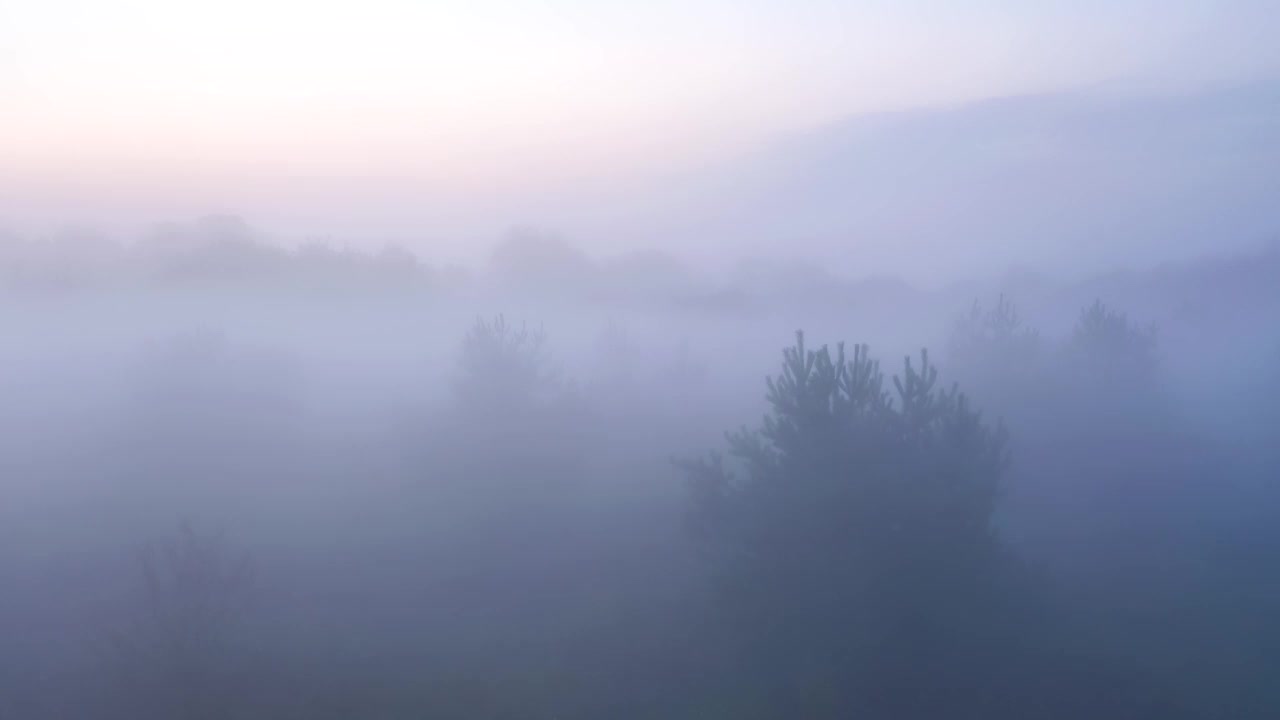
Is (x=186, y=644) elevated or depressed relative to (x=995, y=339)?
depressed

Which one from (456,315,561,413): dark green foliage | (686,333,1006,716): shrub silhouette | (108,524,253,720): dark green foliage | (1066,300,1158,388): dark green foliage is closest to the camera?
(686,333,1006,716): shrub silhouette

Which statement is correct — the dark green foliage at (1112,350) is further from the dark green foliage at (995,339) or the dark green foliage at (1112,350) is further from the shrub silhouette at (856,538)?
the shrub silhouette at (856,538)

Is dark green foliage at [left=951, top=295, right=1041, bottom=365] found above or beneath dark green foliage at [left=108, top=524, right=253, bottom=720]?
above

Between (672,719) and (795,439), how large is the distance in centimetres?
484

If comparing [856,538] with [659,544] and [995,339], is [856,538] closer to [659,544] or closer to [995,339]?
[659,544]

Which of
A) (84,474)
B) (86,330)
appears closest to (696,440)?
(84,474)

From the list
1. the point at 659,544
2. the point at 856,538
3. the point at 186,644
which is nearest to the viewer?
the point at 856,538

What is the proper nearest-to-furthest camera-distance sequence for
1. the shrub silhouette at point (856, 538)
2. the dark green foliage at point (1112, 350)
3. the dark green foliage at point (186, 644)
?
the shrub silhouette at point (856, 538) → the dark green foliage at point (186, 644) → the dark green foliage at point (1112, 350)

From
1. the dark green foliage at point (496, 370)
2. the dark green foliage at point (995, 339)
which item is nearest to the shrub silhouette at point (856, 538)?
the dark green foliage at point (496, 370)

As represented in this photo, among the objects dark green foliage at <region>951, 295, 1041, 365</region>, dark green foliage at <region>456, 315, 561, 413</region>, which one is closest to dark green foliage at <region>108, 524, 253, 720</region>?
dark green foliage at <region>456, 315, 561, 413</region>

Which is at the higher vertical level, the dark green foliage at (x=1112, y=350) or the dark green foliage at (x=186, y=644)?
the dark green foliage at (x=1112, y=350)

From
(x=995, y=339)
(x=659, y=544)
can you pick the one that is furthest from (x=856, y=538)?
(x=995, y=339)

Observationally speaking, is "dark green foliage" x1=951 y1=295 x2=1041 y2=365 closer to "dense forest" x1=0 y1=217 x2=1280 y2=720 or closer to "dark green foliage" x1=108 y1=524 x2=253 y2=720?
"dense forest" x1=0 y1=217 x2=1280 y2=720

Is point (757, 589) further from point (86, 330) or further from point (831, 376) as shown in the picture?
point (86, 330)
